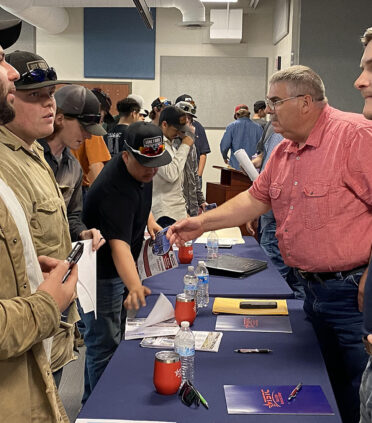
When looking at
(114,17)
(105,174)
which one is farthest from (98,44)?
(105,174)

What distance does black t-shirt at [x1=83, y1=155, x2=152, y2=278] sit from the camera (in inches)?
102

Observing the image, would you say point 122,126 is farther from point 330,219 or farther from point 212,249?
point 330,219

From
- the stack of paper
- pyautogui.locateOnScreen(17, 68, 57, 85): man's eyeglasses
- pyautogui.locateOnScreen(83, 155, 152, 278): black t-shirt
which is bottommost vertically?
the stack of paper

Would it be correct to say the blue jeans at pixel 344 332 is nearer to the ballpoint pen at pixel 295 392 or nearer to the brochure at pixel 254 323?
the brochure at pixel 254 323

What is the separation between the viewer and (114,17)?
1052 cm

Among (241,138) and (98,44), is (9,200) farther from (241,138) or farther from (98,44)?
(98,44)

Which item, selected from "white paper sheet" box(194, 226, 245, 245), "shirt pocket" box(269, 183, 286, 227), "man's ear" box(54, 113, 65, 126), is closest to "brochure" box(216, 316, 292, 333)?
"shirt pocket" box(269, 183, 286, 227)

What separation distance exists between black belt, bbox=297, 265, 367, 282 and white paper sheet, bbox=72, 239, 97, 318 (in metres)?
0.89

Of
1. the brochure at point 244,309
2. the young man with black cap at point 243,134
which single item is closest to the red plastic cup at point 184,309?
the brochure at point 244,309

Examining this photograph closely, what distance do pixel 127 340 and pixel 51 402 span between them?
2.61 feet

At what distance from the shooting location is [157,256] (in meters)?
2.73

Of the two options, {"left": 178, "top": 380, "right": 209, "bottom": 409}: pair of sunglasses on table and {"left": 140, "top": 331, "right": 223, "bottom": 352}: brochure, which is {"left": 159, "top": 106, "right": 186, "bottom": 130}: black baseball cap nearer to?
{"left": 140, "top": 331, "right": 223, "bottom": 352}: brochure

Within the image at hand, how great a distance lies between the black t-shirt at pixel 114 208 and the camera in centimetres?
258

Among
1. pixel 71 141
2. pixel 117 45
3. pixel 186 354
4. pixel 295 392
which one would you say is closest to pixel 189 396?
pixel 186 354
